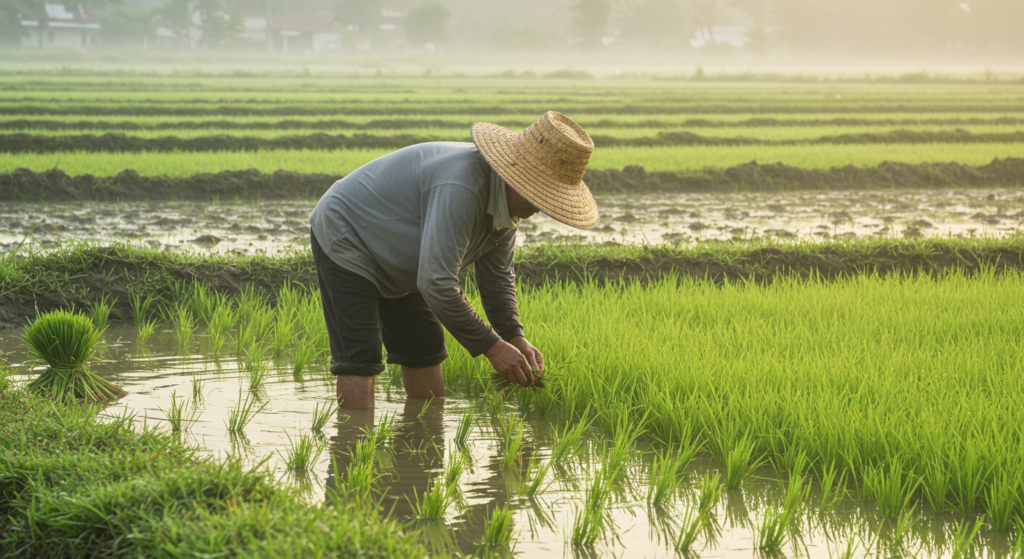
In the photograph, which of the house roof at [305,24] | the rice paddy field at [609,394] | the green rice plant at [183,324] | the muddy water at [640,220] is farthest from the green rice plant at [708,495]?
the house roof at [305,24]

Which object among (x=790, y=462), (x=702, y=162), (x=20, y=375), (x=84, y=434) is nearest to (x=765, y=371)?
(x=790, y=462)

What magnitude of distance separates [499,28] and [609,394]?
83.4 metres

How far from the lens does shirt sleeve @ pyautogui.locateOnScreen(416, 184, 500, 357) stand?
2.29 metres

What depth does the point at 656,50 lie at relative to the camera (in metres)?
88.9

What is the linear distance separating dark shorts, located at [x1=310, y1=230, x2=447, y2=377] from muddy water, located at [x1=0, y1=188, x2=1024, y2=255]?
9.26 feet

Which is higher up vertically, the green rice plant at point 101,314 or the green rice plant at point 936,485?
the green rice plant at point 936,485

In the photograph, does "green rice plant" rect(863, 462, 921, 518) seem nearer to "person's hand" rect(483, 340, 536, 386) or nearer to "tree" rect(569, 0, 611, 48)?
"person's hand" rect(483, 340, 536, 386)

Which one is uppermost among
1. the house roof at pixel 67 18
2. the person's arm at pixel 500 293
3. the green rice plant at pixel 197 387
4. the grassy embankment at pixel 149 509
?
the house roof at pixel 67 18

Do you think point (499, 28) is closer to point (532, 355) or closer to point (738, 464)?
point (532, 355)

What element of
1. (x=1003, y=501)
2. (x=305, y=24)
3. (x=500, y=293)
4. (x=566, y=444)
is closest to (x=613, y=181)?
(x=500, y=293)

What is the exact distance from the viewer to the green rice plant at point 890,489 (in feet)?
6.87

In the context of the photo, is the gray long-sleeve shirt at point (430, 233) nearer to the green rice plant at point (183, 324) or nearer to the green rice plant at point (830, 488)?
the green rice plant at point (830, 488)

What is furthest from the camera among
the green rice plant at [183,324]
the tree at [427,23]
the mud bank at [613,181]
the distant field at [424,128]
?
the tree at [427,23]

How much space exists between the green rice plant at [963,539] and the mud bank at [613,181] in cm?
739
